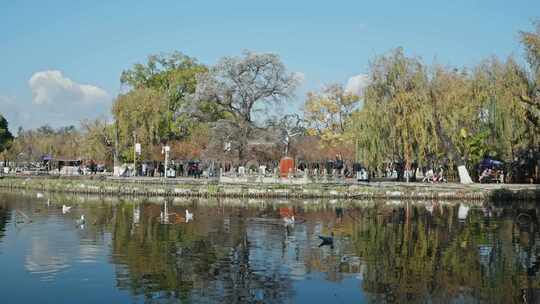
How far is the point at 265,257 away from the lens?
61.0 feet

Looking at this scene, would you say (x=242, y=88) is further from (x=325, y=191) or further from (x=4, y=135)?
(x=4, y=135)

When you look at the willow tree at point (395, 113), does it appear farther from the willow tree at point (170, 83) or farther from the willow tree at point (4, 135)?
the willow tree at point (4, 135)

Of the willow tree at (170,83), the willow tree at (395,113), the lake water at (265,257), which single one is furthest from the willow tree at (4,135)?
the willow tree at (395,113)

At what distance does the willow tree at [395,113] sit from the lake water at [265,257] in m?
10.4

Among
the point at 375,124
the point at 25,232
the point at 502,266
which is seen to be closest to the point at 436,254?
the point at 502,266

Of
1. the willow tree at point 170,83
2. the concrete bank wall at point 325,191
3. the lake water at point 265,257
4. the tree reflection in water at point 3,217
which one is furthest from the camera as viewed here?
the willow tree at point 170,83

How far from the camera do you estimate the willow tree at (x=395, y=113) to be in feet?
137

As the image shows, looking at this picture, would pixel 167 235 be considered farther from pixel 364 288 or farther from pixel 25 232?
pixel 364 288

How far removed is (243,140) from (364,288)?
36769 millimetres

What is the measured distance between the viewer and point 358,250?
66.1 ft

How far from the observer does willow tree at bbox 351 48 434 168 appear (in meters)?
41.7

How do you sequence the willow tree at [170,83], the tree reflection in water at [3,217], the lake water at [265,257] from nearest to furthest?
the lake water at [265,257]
the tree reflection in water at [3,217]
the willow tree at [170,83]

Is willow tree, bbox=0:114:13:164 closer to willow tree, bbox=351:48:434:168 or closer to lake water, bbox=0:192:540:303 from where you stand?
lake water, bbox=0:192:540:303

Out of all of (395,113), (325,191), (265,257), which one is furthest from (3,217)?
(395,113)
